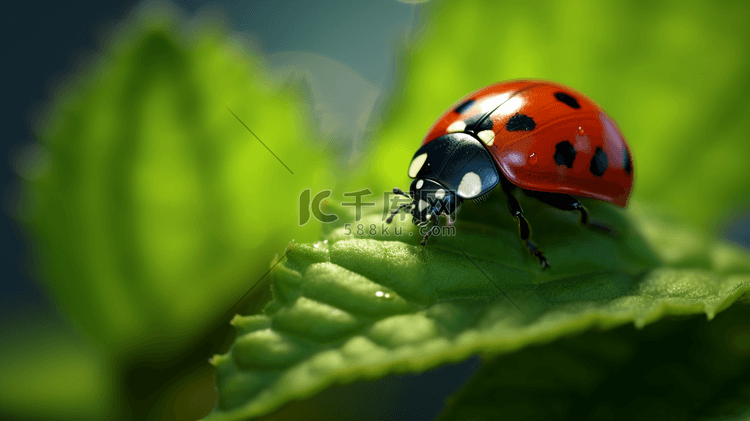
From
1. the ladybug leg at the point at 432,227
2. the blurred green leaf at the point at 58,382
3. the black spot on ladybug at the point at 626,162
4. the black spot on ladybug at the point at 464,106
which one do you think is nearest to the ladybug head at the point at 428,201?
the ladybug leg at the point at 432,227

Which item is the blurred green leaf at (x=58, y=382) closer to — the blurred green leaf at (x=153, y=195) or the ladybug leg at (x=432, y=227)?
the blurred green leaf at (x=153, y=195)

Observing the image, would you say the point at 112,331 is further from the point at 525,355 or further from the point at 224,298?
the point at 525,355

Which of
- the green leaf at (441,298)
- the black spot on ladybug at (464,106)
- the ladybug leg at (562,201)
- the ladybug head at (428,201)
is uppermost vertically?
the black spot on ladybug at (464,106)

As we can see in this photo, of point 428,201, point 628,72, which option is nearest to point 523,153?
point 428,201

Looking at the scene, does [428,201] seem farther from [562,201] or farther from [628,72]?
[628,72]

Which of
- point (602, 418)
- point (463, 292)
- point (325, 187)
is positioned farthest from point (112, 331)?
point (602, 418)

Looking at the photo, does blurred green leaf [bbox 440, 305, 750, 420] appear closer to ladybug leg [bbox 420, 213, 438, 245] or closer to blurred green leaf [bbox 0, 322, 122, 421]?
ladybug leg [bbox 420, 213, 438, 245]

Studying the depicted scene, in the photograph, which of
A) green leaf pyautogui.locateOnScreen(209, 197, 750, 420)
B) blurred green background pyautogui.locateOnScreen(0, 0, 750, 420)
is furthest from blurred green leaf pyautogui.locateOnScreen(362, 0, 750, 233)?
green leaf pyautogui.locateOnScreen(209, 197, 750, 420)
